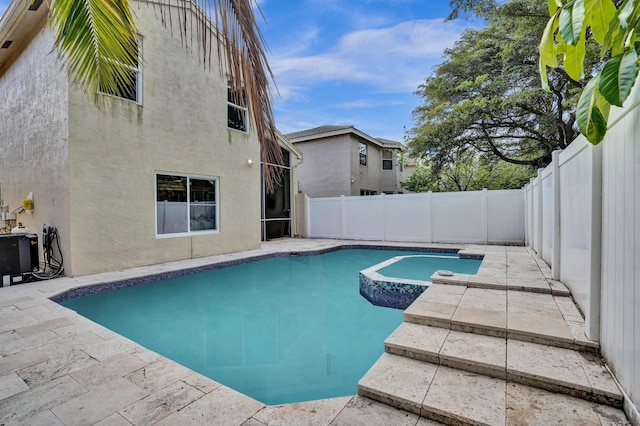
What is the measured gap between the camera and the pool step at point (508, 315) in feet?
10.4

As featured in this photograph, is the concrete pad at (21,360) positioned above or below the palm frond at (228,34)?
below

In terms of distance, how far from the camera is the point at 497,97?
12211mm

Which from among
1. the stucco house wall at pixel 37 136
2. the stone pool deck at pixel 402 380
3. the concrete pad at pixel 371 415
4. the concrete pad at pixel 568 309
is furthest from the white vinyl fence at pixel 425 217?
the concrete pad at pixel 371 415

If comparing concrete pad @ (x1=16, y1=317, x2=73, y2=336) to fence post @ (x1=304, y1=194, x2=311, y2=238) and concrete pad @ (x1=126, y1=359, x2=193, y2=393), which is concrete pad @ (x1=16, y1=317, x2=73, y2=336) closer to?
concrete pad @ (x1=126, y1=359, x2=193, y2=393)

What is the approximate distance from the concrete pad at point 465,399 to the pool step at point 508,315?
2.72 ft

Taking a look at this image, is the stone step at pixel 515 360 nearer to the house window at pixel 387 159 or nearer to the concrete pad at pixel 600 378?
the concrete pad at pixel 600 378

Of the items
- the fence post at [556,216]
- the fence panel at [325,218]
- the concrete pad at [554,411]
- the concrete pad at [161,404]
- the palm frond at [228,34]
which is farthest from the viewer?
the fence panel at [325,218]

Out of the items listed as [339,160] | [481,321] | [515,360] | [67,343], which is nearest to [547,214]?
[481,321]

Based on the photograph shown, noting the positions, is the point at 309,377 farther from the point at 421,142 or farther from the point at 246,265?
the point at 421,142

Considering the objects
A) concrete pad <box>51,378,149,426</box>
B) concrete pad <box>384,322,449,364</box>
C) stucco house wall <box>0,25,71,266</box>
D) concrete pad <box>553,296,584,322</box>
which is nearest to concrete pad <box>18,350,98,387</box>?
concrete pad <box>51,378,149,426</box>

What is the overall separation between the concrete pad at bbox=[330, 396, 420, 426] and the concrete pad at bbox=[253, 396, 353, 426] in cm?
6

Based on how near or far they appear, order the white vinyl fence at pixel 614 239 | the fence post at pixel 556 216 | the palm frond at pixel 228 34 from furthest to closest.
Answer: the fence post at pixel 556 216 < the white vinyl fence at pixel 614 239 < the palm frond at pixel 228 34

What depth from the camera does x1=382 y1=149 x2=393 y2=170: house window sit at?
22.7 meters

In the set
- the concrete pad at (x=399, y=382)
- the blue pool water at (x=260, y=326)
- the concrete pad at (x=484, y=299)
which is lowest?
the blue pool water at (x=260, y=326)
